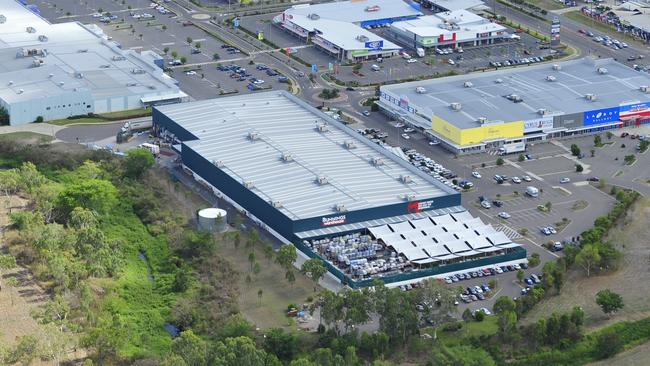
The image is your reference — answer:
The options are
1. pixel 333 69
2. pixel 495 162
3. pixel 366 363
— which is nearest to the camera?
pixel 366 363

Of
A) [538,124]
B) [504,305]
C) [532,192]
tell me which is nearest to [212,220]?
[504,305]

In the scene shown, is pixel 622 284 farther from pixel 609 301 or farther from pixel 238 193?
pixel 238 193

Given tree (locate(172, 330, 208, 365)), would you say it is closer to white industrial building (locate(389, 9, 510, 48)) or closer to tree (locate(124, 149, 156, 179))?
tree (locate(124, 149, 156, 179))

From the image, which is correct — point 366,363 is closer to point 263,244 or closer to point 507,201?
point 263,244

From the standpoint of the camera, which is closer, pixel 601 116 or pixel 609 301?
pixel 609 301

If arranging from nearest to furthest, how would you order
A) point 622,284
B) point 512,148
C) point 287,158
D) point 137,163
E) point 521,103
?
point 622,284 → point 287,158 → point 137,163 → point 512,148 → point 521,103

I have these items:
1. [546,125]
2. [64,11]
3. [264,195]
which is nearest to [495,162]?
[546,125]

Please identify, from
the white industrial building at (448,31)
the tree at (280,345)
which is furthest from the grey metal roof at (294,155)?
the white industrial building at (448,31)
